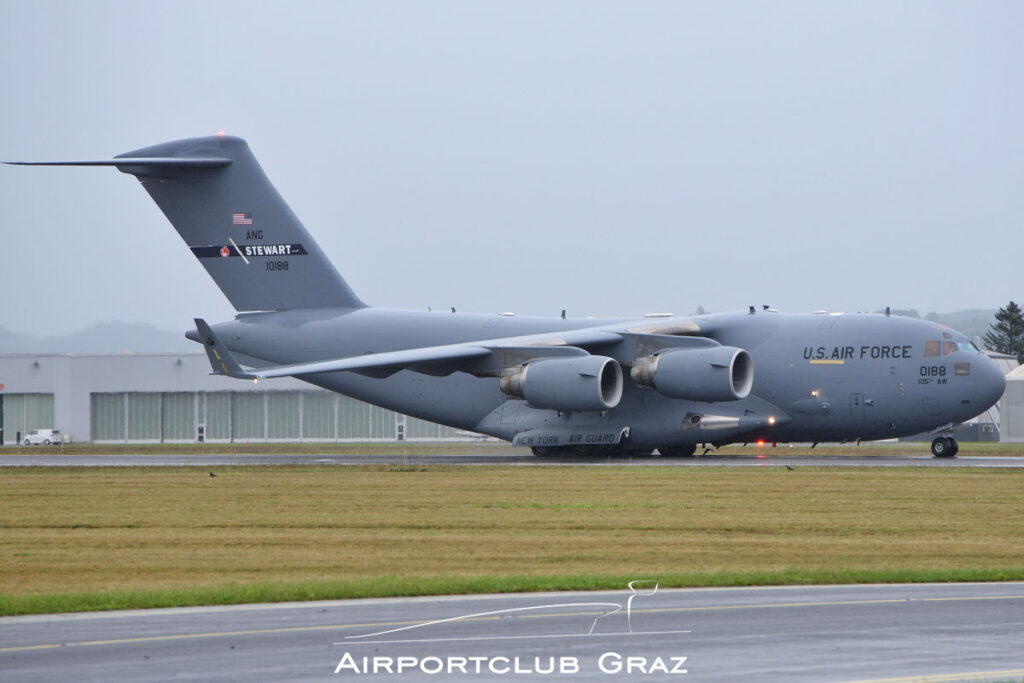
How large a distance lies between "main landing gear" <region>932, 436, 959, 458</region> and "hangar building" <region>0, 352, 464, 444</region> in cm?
2737

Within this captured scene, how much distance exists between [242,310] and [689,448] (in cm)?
1373

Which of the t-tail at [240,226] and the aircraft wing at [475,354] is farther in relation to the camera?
the t-tail at [240,226]

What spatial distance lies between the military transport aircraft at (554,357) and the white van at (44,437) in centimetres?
2442

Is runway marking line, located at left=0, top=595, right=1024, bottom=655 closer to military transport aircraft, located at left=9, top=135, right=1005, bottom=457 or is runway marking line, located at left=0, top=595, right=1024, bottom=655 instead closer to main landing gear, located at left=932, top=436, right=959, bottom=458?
military transport aircraft, located at left=9, top=135, right=1005, bottom=457

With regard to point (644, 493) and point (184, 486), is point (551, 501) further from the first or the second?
point (184, 486)

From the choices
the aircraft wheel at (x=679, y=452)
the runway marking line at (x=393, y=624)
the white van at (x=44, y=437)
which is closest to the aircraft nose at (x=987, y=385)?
the aircraft wheel at (x=679, y=452)

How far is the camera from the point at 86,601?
1230 centimetres

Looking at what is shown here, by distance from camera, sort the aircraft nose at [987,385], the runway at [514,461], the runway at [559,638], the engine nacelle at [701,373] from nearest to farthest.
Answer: the runway at [559,638]
the runway at [514,461]
the engine nacelle at [701,373]
the aircraft nose at [987,385]

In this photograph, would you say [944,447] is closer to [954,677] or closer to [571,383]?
[571,383]

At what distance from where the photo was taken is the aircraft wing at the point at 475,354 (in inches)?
1398

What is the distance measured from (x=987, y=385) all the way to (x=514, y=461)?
11949mm

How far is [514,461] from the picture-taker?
36.6m

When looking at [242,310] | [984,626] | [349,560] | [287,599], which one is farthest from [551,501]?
[242,310]

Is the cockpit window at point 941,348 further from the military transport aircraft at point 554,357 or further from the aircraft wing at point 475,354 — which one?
the aircraft wing at point 475,354
